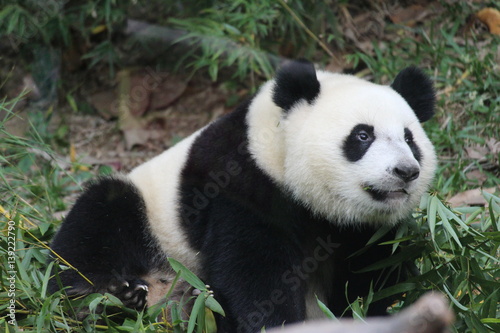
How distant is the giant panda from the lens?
10.2ft

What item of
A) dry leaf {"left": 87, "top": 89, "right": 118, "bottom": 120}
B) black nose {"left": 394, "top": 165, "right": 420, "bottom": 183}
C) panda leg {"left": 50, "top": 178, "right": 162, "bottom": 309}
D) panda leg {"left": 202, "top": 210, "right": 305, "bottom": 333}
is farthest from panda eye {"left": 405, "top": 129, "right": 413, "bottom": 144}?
dry leaf {"left": 87, "top": 89, "right": 118, "bottom": 120}

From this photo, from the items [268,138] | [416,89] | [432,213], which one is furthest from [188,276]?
[416,89]

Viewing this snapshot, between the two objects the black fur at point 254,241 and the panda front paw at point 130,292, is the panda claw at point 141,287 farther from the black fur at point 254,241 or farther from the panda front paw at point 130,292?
the black fur at point 254,241

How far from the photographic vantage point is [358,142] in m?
3.09

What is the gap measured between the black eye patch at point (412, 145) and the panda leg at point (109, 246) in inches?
58.9

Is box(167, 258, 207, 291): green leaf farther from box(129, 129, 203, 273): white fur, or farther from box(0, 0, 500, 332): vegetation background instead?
box(129, 129, 203, 273): white fur

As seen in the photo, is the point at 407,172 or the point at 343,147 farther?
the point at 343,147

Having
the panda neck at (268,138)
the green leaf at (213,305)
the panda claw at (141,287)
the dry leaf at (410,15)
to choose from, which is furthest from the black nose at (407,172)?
the dry leaf at (410,15)

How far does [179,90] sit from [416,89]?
4.08 metres

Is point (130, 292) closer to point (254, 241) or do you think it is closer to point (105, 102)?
point (254, 241)

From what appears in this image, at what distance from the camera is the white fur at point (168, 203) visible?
140 inches

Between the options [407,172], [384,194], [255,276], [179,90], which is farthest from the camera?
[179,90]

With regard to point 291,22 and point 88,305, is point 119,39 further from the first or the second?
point 88,305

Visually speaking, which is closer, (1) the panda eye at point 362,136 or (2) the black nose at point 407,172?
(2) the black nose at point 407,172
